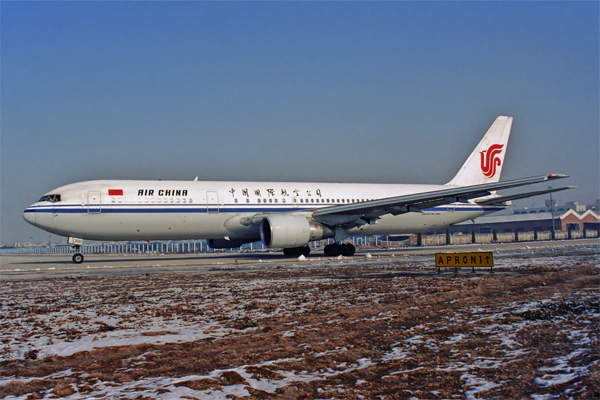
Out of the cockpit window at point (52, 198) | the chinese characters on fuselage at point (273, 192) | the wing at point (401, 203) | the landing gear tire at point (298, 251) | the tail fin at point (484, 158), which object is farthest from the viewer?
the tail fin at point (484, 158)

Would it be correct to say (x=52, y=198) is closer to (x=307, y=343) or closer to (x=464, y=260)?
(x=464, y=260)

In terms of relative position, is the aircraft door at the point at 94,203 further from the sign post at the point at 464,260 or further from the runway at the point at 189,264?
the sign post at the point at 464,260

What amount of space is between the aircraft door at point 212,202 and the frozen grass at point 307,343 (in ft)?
42.4

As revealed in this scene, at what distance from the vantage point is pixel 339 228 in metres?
25.2

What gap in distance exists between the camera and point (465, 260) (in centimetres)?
1442

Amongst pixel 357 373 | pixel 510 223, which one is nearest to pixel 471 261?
pixel 357 373

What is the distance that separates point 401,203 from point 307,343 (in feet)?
61.2

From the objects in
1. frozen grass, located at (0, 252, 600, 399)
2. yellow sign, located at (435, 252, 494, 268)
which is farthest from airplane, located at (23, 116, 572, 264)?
frozen grass, located at (0, 252, 600, 399)

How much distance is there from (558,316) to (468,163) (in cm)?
2523

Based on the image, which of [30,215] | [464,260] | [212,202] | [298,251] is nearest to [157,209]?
[212,202]

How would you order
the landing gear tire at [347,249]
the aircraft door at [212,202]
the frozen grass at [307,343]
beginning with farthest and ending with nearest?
the landing gear tire at [347,249]
the aircraft door at [212,202]
the frozen grass at [307,343]

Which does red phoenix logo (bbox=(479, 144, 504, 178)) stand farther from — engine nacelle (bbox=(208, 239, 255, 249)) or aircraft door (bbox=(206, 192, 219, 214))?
aircraft door (bbox=(206, 192, 219, 214))

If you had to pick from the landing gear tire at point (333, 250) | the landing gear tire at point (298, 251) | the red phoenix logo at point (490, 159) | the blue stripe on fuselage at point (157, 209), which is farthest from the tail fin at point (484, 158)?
the blue stripe on fuselage at point (157, 209)

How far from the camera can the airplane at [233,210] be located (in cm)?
2195
